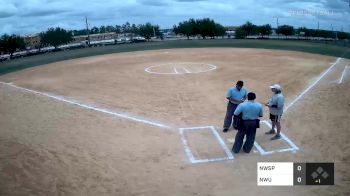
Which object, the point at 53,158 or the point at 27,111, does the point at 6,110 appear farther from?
the point at 53,158

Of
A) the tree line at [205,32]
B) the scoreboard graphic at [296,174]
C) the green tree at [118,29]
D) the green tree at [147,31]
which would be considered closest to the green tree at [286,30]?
the tree line at [205,32]

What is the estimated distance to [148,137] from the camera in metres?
9.85

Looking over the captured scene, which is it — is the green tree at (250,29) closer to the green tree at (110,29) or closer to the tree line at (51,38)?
the tree line at (51,38)

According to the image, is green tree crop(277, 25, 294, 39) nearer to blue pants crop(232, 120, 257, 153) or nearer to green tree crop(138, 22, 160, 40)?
green tree crop(138, 22, 160, 40)

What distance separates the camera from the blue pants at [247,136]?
8.12m

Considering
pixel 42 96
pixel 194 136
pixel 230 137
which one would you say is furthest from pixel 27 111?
pixel 230 137

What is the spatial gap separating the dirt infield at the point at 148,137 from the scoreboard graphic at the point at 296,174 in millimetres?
190

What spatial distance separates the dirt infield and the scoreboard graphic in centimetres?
19

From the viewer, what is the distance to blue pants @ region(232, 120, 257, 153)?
8.12 metres

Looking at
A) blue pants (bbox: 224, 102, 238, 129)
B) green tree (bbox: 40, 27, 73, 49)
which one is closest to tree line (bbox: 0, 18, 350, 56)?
green tree (bbox: 40, 27, 73, 49)

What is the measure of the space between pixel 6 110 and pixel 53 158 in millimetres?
7070

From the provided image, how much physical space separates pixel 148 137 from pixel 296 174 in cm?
463

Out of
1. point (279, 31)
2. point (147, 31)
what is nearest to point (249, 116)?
point (279, 31)

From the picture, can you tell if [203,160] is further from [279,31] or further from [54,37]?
[54,37]
